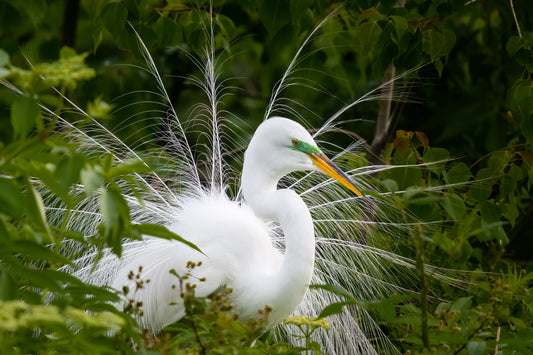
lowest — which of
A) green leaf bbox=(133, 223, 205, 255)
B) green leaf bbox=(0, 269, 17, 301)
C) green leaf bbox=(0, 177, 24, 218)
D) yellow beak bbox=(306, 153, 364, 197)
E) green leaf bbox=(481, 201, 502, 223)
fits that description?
green leaf bbox=(481, 201, 502, 223)

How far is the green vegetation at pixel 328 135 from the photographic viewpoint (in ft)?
5.26

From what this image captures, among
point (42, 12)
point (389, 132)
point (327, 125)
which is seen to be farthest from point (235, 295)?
point (42, 12)

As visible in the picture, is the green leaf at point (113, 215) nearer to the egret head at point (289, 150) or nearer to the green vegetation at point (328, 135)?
the green vegetation at point (328, 135)

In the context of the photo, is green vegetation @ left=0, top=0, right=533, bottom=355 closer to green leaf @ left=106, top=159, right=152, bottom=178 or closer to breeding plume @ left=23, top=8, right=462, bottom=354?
green leaf @ left=106, top=159, right=152, bottom=178

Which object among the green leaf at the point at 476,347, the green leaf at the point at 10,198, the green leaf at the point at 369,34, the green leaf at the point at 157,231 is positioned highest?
the green leaf at the point at 10,198

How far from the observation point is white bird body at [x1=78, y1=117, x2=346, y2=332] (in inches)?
118

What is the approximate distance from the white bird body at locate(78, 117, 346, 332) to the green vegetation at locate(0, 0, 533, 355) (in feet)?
0.52

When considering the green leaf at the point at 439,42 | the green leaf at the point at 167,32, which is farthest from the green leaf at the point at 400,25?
the green leaf at the point at 167,32

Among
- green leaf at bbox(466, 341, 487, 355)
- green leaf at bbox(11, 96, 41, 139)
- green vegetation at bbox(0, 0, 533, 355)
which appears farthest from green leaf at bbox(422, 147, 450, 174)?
green leaf at bbox(11, 96, 41, 139)

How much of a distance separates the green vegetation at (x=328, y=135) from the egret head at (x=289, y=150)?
43 cm

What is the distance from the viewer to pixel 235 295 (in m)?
3.17

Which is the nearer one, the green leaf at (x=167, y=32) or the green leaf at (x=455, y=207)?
the green leaf at (x=455, y=207)

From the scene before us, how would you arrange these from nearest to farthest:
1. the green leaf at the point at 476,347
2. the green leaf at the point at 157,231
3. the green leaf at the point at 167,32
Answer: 1. the green leaf at the point at 157,231
2. the green leaf at the point at 476,347
3. the green leaf at the point at 167,32

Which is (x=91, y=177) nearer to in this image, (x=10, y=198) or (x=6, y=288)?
(x=10, y=198)
